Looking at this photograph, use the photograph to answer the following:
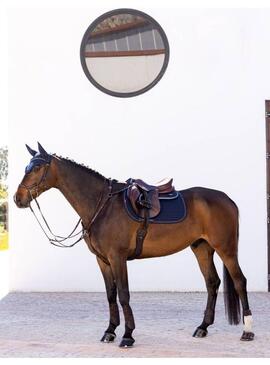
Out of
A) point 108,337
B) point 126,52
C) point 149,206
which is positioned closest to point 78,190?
point 149,206

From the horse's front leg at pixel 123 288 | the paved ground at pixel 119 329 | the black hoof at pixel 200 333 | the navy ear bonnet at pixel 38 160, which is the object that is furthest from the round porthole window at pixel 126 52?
the black hoof at pixel 200 333

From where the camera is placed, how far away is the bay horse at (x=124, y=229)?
18.4ft

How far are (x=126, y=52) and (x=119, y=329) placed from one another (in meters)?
4.08

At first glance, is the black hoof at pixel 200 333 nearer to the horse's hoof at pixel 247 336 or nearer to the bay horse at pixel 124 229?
the bay horse at pixel 124 229

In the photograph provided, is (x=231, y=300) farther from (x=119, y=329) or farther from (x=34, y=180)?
(x=34, y=180)

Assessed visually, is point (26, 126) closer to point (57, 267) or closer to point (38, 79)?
point (38, 79)

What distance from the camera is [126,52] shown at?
350 inches

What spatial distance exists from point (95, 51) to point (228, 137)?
2.15 meters

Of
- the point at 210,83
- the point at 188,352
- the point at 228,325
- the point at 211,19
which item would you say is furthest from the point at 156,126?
the point at 188,352

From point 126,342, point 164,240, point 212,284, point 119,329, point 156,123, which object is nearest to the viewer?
point 126,342

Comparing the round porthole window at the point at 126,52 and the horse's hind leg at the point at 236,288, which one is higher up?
the round porthole window at the point at 126,52

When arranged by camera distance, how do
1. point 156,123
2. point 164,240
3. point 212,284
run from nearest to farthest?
point 164,240 < point 212,284 < point 156,123

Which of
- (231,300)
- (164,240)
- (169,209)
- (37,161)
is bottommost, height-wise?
(231,300)

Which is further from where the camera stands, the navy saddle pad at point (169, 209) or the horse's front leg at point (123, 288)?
the navy saddle pad at point (169, 209)
